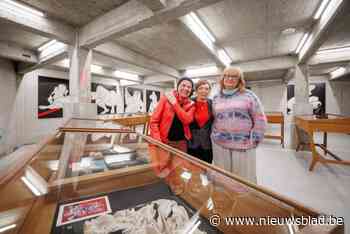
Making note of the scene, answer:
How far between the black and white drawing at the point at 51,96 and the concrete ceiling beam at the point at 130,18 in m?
4.07

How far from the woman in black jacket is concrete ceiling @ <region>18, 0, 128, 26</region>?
2055 mm

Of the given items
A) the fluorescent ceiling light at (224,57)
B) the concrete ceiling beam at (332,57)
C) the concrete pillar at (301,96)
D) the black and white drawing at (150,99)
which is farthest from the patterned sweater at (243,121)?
the black and white drawing at (150,99)

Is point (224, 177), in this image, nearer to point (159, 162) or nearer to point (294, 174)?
point (159, 162)

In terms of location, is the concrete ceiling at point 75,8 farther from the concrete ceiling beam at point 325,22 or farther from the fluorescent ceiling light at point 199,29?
the concrete ceiling beam at point 325,22

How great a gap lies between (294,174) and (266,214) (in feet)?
10.4

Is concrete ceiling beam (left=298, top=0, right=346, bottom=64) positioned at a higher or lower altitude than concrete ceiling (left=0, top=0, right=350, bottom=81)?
lower

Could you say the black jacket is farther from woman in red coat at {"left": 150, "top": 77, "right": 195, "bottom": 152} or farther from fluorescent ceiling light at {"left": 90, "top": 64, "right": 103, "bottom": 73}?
fluorescent ceiling light at {"left": 90, "top": 64, "right": 103, "bottom": 73}

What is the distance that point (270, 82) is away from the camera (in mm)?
9664

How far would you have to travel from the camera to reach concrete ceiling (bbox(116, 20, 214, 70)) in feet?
11.2

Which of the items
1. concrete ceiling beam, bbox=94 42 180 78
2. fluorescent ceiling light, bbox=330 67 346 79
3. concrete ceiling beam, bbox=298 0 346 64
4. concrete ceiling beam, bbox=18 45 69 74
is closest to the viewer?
concrete ceiling beam, bbox=298 0 346 64

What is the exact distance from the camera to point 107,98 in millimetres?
8328

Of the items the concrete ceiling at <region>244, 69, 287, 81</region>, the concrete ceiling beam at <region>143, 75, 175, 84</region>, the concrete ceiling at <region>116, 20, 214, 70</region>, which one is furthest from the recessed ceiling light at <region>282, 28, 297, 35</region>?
the concrete ceiling beam at <region>143, 75, 175, 84</region>

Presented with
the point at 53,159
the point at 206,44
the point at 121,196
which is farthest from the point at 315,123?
the point at 53,159

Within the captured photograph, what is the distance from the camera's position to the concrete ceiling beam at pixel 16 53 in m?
4.36
